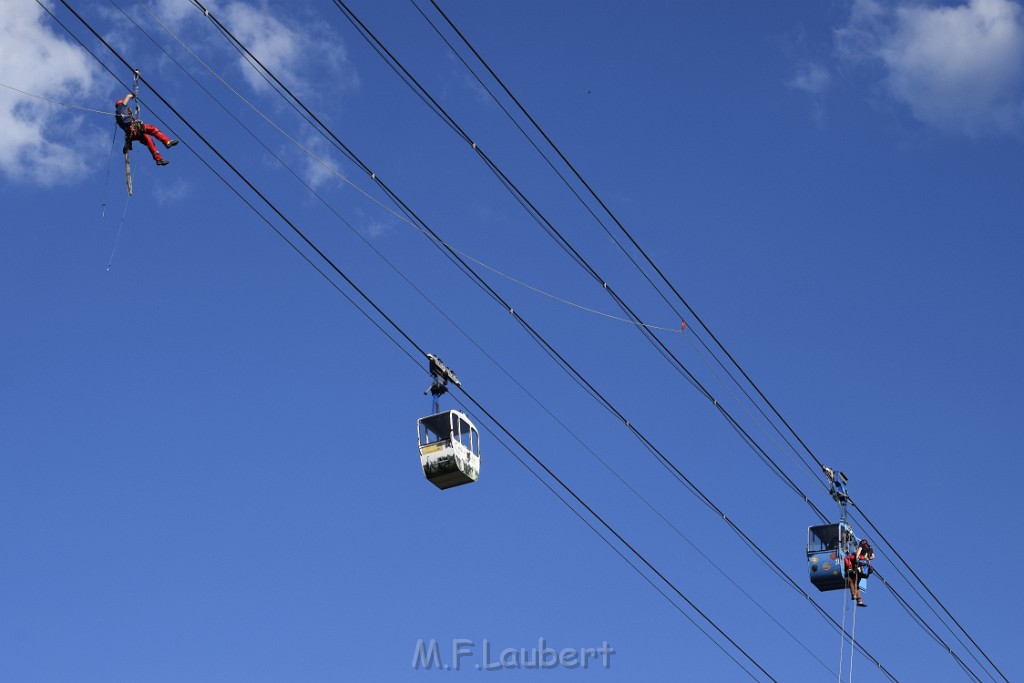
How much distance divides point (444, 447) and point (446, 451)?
10cm

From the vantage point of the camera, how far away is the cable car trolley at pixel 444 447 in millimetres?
37469

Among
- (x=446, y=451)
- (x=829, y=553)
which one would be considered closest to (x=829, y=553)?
(x=829, y=553)

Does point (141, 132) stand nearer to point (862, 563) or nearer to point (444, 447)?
point (444, 447)

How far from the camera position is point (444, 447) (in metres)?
37.6

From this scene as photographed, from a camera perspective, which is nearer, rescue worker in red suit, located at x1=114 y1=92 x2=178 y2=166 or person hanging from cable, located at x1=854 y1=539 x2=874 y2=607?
rescue worker in red suit, located at x1=114 y1=92 x2=178 y2=166

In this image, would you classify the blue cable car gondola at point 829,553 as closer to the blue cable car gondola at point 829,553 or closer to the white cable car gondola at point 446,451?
the blue cable car gondola at point 829,553

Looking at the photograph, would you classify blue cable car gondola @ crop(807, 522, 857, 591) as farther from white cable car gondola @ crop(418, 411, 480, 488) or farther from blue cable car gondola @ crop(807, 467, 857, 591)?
white cable car gondola @ crop(418, 411, 480, 488)

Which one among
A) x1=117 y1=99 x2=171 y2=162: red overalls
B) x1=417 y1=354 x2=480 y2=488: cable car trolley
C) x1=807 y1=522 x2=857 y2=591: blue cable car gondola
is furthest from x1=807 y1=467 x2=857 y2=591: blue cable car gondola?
x1=117 y1=99 x2=171 y2=162: red overalls

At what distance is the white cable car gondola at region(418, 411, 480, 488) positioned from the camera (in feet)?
123

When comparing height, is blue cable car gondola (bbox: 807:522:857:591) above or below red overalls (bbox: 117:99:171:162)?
below

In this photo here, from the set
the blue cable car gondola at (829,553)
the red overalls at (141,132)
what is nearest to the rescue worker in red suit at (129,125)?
the red overalls at (141,132)

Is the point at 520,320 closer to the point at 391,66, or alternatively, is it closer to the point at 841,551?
the point at 391,66

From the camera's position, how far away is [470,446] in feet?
126

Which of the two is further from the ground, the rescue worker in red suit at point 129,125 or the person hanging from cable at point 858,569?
the rescue worker in red suit at point 129,125
